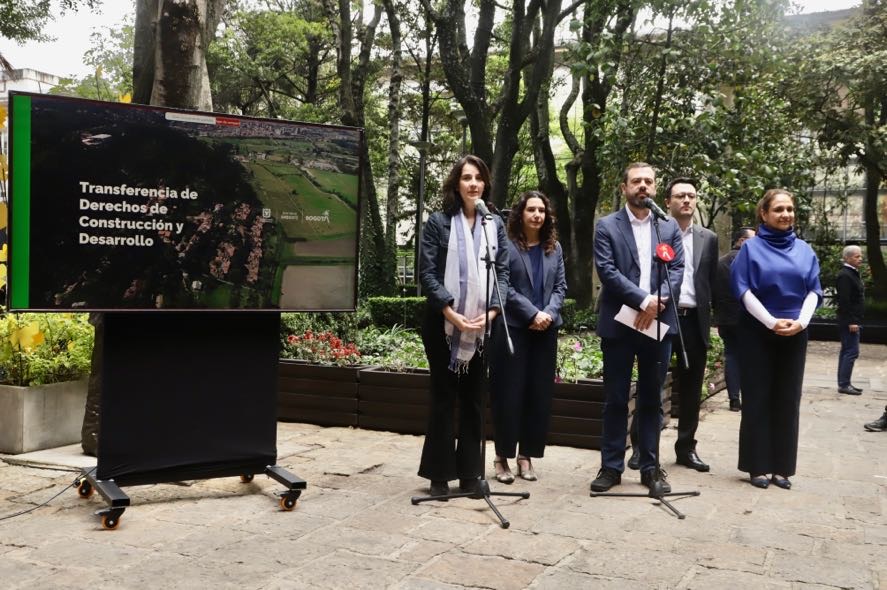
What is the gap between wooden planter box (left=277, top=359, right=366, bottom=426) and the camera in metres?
8.10

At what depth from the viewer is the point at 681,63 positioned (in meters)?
13.6

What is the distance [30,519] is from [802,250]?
201 inches

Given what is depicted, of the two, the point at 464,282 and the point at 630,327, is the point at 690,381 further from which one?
the point at 464,282

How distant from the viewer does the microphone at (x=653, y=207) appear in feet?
18.1

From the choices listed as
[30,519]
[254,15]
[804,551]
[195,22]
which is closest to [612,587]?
[804,551]

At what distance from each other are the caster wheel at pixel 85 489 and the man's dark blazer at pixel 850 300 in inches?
400

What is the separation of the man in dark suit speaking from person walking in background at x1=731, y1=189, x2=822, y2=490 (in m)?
0.61

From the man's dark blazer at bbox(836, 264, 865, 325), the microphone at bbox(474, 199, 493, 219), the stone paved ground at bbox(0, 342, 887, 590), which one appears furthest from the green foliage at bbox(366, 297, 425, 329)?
the microphone at bbox(474, 199, 493, 219)

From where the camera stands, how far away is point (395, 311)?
1883 centimetres

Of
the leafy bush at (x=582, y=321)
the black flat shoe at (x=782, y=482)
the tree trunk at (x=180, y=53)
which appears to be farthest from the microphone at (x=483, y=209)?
the leafy bush at (x=582, y=321)

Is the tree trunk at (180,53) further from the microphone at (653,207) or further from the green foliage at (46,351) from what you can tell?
the microphone at (653,207)

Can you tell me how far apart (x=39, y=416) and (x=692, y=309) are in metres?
4.96

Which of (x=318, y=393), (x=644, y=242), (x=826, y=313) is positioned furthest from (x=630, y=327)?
(x=826, y=313)

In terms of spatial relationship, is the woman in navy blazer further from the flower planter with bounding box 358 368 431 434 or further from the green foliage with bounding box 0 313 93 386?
the green foliage with bounding box 0 313 93 386
